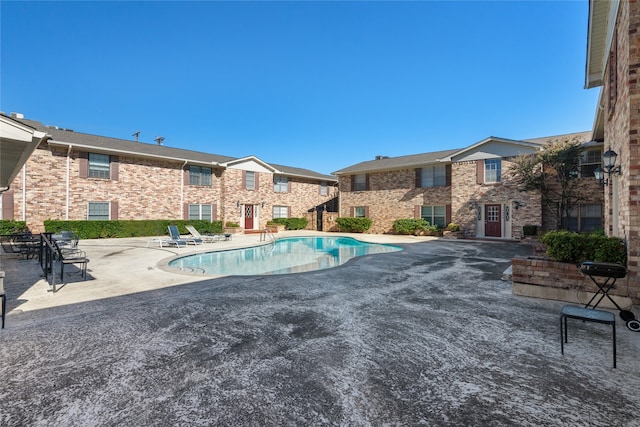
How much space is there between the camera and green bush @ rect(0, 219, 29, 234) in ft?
45.1

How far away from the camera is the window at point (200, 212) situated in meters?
21.0

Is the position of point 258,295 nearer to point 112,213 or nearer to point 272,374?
point 272,374

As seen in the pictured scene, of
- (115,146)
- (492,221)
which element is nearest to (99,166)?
(115,146)

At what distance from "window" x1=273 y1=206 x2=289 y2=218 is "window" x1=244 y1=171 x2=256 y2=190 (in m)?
2.76

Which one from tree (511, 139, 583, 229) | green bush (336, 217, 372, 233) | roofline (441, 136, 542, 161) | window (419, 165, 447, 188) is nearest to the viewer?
tree (511, 139, 583, 229)

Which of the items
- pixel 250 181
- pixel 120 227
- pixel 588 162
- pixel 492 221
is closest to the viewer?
pixel 588 162

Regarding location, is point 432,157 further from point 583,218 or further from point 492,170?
point 583,218

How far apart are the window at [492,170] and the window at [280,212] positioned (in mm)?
15539

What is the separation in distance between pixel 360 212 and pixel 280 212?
22.8ft

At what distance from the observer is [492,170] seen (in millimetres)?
17844

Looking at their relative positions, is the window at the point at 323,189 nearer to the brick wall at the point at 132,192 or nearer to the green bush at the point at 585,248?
the brick wall at the point at 132,192

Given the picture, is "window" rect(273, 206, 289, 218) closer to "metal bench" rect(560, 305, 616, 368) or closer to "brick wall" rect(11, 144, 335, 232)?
"brick wall" rect(11, 144, 335, 232)

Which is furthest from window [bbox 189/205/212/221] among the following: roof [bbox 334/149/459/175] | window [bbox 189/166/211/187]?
roof [bbox 334/149/459/175]

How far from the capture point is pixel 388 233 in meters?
22.4
